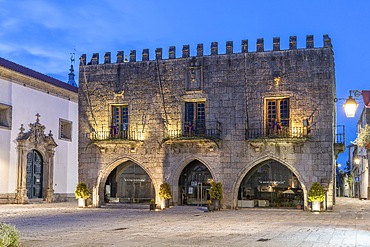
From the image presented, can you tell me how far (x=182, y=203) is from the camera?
86.2 feet

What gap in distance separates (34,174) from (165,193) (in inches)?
434

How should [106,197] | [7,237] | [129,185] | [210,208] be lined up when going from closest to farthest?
[7,237]
[210,208]
[129,185]
[106,197]

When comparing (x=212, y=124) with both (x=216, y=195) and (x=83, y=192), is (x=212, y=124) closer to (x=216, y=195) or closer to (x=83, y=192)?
(x=216, y=195)

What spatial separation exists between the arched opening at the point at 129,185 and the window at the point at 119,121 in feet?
6.84

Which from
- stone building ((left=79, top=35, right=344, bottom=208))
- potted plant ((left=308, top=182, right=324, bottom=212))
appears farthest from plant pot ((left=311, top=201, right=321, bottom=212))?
stone building ((left=79, top=35, right=344, bottom=208))

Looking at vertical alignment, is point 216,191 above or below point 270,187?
below

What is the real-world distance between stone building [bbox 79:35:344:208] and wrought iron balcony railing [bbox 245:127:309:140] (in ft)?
0.16

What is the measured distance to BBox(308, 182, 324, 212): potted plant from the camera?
2275 centimetres

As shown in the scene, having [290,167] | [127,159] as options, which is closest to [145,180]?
[127,159]

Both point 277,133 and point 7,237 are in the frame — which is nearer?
point 7,237

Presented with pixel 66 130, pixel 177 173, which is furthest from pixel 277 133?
pixel 66 130

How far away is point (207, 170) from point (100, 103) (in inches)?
255

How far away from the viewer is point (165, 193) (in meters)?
24.9

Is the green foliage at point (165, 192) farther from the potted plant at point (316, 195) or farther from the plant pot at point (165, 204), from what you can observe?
the potted plant at point (316, 195)
